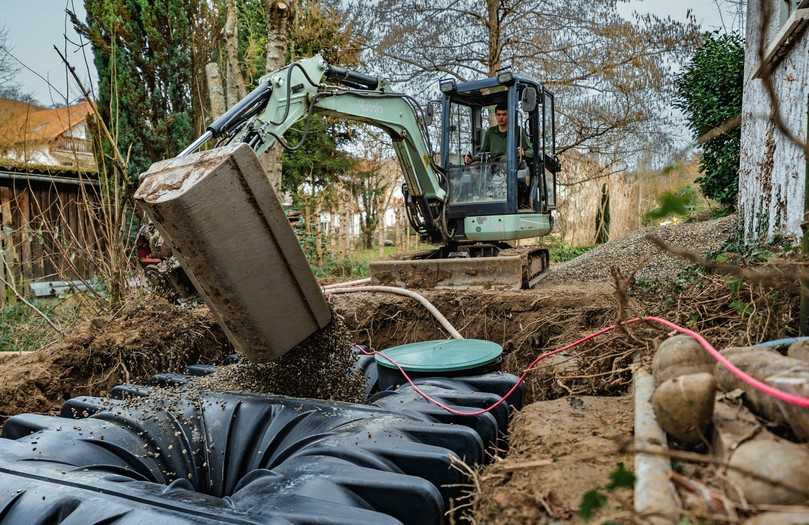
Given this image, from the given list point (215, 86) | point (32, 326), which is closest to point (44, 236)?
point (32, 326)

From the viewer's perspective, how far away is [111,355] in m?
3.66

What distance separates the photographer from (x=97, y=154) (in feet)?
14.4

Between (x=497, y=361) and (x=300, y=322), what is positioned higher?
(x=300, y=322)

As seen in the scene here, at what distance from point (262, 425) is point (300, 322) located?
53cm

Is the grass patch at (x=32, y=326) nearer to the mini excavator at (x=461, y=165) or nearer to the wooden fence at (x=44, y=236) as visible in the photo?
the wooden fence at (x=44, y=236)

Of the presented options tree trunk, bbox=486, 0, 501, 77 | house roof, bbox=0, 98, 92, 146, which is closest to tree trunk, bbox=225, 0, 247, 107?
house roof, bbox=0, 98, 92, 146

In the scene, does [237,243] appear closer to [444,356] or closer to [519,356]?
[444,356]

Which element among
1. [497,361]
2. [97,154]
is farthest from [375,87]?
[497,361]

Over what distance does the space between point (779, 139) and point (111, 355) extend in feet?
16.8

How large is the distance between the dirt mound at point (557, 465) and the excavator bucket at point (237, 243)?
115 cm

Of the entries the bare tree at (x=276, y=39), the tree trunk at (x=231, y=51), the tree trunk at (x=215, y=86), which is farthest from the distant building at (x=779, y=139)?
the tree trunk at (x=215, y=86)

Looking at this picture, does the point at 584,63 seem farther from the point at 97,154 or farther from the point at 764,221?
the point at 97,154

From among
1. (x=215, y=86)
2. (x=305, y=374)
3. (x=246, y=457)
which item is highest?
(x=215, y=86)

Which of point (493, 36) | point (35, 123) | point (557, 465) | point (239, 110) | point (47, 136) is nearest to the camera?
point (557, 465)
